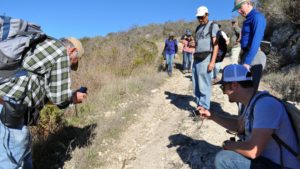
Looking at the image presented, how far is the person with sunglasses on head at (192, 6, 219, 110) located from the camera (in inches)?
232

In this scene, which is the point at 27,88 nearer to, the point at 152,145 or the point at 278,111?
the point at 278,111

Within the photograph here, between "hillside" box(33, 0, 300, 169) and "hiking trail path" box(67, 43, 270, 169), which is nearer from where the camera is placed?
"hiking trail path" box(67, 43, 270, 169)

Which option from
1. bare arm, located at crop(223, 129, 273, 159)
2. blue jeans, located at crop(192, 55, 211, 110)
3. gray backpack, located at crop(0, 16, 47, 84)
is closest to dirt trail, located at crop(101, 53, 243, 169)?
blue jeans, located at crop(192, 55, 211, 110)

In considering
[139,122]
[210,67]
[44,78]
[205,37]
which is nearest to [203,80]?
[210,67]

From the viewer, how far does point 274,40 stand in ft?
39.2

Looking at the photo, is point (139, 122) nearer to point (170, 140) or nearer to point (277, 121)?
point (170, 140)

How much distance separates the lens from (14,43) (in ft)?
9.79

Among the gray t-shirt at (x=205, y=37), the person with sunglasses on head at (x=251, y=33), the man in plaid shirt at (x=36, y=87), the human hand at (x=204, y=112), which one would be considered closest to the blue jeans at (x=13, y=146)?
the man in plaid shirt at (x=36, y=87)

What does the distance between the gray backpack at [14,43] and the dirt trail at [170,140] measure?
2507mm

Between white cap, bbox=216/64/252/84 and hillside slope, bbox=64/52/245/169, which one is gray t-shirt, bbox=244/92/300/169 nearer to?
white cap, bbox=216/64/252/84

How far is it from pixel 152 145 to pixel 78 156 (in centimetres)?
119

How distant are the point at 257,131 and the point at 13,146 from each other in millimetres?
2047

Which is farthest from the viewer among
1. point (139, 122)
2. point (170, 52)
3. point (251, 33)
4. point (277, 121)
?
point (170, 52)

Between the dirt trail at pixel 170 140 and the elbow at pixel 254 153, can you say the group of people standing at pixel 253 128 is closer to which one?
the elbow at pixel 254 153
